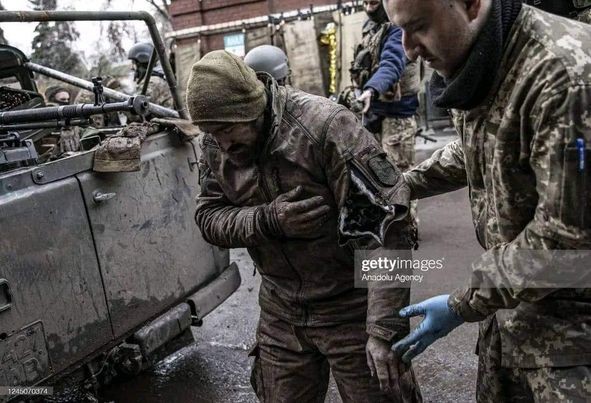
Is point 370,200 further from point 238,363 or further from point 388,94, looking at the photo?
point 388,94

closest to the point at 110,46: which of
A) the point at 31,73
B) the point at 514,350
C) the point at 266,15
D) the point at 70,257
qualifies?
the point at 266,15

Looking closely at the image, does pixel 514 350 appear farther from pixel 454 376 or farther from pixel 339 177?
pixel 454 376

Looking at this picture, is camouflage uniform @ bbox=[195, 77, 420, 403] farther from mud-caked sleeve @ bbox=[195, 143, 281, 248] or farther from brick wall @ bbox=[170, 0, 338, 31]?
brick wall @ bbox=[170, 0, 338, 31]

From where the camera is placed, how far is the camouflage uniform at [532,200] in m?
1.26

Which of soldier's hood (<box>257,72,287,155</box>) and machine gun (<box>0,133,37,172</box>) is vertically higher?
soldier's hood (<box>257,72,287,155</box>)

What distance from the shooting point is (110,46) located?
23734 millimetres

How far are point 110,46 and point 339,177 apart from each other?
2400cm

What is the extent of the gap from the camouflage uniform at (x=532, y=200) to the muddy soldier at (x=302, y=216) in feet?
1.09

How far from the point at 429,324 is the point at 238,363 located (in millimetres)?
2130

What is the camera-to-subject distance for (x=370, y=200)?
1.90 meters

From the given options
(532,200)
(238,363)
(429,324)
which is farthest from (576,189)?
(238,363)

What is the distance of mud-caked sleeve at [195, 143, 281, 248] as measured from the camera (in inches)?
77.6

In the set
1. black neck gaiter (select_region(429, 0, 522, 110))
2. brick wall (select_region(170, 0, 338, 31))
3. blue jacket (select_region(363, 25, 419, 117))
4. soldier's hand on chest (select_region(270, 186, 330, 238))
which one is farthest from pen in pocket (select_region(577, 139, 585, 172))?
brick wall (select_region(170, 0, 338, 31))

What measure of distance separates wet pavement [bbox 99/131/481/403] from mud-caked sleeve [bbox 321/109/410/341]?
1.36 metres
